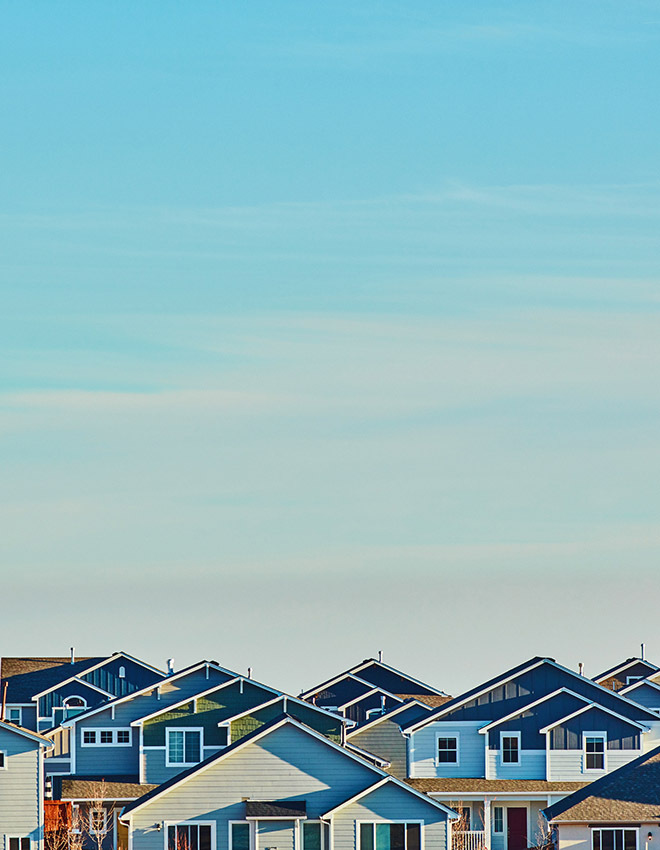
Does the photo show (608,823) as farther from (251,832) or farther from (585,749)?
(585,749)

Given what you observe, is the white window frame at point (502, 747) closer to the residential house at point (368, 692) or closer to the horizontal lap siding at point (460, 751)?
the horizontal lap siding at point (460, 751)

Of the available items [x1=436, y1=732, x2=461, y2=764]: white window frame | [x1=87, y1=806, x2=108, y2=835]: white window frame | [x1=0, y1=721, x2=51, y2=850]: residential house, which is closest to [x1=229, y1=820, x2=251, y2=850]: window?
[x1=0, y1=721, x2=51, y2=850]: residential house

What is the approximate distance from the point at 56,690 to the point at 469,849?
35.4m

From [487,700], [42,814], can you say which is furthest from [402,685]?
[42,814]

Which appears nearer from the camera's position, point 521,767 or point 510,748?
point 521,767

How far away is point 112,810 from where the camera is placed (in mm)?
61125

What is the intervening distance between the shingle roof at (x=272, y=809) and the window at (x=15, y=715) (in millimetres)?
44989

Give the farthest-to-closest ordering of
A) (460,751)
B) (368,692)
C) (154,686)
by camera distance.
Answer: (368,692), (154,686), (460,751)

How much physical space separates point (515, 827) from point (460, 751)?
3.82m

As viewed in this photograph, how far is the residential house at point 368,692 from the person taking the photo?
83.6 meters

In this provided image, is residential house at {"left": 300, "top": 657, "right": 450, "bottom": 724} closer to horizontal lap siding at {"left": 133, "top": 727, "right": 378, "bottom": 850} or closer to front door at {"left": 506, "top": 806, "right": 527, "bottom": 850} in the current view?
front door at {"left": 506, "top": 806, "right": 527, "bottom": 850}

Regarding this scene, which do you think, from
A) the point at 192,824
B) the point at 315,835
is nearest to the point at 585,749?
the point at 315,835

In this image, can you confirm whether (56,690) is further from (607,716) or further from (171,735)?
(607,716)

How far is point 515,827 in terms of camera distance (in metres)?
61.6
